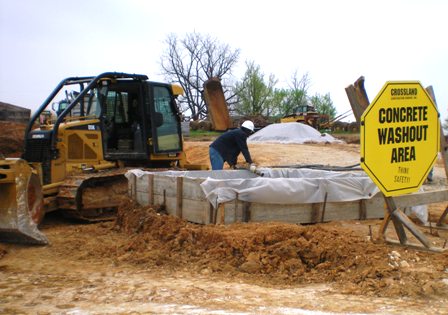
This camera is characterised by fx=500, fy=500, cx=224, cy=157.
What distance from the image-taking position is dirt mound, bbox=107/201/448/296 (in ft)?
16.0

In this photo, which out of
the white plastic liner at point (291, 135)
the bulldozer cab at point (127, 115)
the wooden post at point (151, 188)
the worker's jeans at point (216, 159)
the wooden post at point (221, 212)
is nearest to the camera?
the wooden post at point (221, 212)

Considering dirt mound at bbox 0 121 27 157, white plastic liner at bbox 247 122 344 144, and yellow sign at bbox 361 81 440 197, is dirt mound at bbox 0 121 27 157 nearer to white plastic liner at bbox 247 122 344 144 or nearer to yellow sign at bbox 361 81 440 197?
yellow sign at bbox 361 81 440 197

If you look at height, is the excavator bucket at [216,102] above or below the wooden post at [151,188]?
above

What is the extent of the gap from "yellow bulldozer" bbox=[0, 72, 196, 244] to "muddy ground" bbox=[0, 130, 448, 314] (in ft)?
2.32

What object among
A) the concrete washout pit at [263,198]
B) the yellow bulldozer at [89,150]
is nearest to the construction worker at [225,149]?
the yellow bulldozer at [89,150]

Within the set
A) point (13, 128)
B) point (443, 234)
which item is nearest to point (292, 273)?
point (443, 234)

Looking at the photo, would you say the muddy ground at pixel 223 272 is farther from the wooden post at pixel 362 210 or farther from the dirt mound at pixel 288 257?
the wooden post at pixel 362 210

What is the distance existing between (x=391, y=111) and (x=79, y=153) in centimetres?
558

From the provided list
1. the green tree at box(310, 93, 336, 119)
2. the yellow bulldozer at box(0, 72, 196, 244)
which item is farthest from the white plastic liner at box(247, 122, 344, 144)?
the green tree at box(310, 93, 336, 119)

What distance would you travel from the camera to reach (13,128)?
1616 centimetres

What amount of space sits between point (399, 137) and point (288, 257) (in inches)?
73.6

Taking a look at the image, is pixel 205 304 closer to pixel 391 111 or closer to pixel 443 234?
pixel 391 111

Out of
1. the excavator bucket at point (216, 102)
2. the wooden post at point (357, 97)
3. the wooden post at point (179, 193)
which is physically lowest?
the wooden post at point (179, 193)

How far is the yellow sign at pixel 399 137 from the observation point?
17.8 ft
